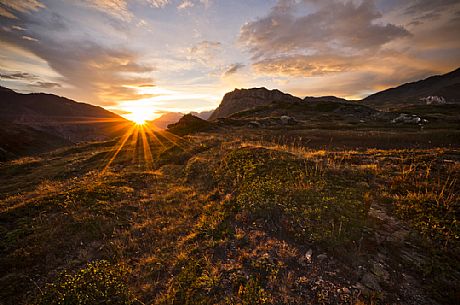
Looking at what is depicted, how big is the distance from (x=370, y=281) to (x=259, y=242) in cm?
310

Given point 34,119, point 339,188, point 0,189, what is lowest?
point 0,189

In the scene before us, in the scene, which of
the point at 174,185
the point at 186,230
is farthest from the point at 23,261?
the point at 174,185

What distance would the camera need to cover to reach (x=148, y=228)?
9.52 meters

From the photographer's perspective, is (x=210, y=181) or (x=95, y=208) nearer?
(x=95, y=208)

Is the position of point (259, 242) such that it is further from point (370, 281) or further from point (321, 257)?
point (370, 281)

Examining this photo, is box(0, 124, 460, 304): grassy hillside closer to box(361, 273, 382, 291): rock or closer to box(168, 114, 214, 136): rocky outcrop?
box(361, 273, 382, 291): rock

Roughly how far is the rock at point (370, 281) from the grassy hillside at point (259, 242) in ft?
0.08

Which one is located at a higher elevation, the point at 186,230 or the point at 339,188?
the point at 339,188

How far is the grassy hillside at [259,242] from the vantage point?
210 inches

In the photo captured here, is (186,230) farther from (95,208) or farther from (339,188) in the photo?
(339,188)

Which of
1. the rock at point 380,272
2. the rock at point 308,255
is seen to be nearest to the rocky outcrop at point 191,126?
the rock at point 308,255

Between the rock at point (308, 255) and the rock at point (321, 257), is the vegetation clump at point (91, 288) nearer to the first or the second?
the rock at point (308, 255)

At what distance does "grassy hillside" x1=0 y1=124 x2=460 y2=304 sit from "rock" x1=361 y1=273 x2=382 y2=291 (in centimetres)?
3

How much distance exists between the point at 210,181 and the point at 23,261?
9.12m
